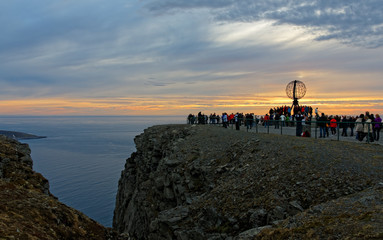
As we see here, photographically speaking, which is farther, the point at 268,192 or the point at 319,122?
the point at 319,122

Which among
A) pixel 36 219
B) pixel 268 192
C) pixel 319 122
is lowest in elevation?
pixel 268 192

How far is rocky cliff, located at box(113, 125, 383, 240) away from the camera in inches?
320

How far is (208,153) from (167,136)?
454 inches

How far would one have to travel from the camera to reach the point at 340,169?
40.7 feet

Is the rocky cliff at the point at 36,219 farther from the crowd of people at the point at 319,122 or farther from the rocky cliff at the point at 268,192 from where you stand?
the crowd of people at the point at 319,122

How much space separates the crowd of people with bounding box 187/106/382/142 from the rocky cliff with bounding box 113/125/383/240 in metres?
2.41

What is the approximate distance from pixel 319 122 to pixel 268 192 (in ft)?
42.7

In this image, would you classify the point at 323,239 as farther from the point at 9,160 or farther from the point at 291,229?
the point at 9,160

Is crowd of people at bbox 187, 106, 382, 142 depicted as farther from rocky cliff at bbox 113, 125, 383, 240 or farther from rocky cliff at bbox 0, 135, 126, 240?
rocky cliff at bbox 0, 135, 126, 240

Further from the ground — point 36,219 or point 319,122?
point 319,122

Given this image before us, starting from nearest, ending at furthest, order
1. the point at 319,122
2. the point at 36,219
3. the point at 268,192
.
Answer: the point at 36,219
the point at 268,192
the point at 319,122

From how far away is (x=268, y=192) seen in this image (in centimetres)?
1183

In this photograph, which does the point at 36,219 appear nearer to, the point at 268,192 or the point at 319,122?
the point at 268,192

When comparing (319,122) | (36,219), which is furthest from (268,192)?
(319,122)
